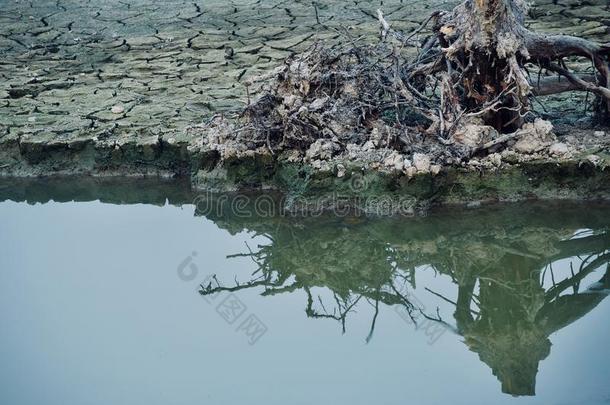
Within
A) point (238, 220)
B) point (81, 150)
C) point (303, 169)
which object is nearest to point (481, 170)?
point (303, 169)

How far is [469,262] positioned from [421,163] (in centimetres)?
66

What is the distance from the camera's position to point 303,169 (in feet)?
16.5

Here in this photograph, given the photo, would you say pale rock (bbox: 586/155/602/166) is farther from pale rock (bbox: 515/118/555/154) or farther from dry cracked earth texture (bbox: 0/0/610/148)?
dry cracked earth texture (bbox: 0/0/610/148)

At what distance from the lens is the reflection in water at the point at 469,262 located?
3.94 meters

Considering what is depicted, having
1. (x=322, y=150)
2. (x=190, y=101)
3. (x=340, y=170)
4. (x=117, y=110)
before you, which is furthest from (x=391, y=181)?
(x=117, y=110)

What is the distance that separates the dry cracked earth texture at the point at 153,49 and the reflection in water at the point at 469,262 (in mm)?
1393

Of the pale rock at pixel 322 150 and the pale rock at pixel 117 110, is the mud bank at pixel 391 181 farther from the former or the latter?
the pale rock at pixel 117 110

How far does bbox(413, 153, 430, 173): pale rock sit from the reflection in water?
0.27 metres

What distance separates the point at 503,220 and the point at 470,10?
116cm

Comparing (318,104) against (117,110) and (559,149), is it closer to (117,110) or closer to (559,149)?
(559,149)

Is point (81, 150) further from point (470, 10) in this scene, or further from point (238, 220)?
point (470, 10)

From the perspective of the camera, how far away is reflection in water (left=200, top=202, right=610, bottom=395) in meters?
3.94

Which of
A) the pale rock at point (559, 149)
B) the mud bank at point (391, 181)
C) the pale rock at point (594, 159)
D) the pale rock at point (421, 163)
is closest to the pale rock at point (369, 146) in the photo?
the mud bank at point (391, 181)

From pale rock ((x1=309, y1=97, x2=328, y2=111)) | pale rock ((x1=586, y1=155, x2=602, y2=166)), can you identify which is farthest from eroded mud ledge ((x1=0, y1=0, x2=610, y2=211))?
pale rock ((x1=309, y1=97, x2=328, y2=111))
